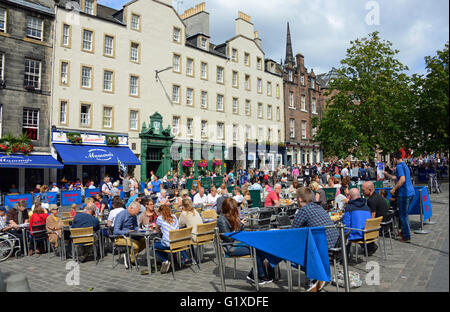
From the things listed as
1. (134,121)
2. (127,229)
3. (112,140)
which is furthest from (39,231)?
(134,121)

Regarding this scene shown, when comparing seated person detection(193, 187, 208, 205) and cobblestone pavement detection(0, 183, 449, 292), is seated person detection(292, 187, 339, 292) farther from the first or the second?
seated person detection(193, 187, 208, 205)

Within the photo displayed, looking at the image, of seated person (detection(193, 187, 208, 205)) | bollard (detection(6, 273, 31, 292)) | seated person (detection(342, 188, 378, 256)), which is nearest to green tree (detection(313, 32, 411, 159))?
seated person (detection(193, 187, 208, 205))

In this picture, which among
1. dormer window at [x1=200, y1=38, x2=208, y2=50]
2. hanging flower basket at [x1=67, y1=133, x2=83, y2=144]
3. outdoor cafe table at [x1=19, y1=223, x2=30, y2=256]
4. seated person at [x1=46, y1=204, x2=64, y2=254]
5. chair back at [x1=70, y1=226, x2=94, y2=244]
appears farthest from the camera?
dormer window at [x1=200, y1=38, x2=208, y2=50]

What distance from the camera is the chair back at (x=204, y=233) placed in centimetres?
722

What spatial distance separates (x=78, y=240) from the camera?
25.8ft

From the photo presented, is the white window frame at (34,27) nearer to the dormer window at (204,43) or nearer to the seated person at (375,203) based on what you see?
the dormer window at (204,43)

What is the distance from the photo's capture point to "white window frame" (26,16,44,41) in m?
22.6

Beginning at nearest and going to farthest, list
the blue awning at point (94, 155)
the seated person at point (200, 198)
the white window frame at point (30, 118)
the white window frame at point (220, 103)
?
the seated person at point (200, 198)
the white window frame at point (30, 118)
the blue awning at point (94, 155)
the white window frame at point (220, 103)

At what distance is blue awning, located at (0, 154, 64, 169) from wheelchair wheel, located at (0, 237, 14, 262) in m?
14.0

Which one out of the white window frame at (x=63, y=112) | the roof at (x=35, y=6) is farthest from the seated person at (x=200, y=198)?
the roof at (x=35, y=6)

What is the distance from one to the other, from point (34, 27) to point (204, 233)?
2269 centimetres

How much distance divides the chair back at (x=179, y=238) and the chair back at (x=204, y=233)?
43 cm
